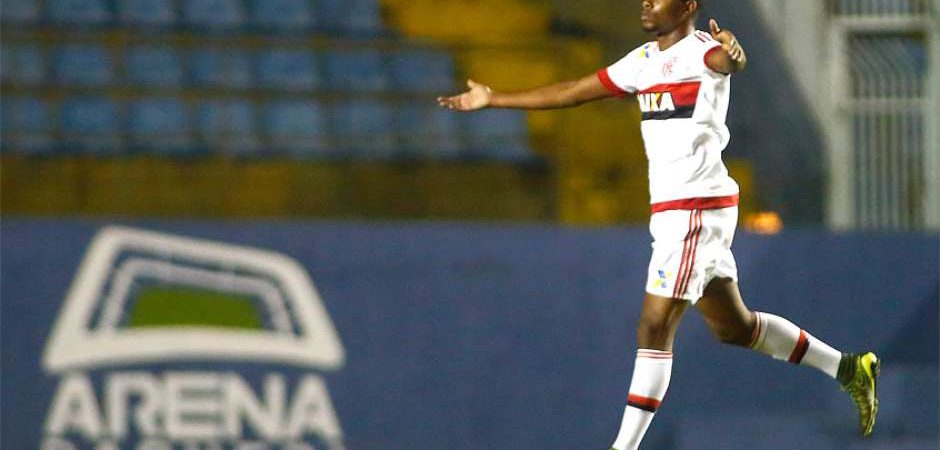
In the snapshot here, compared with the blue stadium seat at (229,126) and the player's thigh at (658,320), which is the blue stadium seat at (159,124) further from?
the player's thigh at (658,320)

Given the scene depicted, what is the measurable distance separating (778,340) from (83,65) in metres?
6.21

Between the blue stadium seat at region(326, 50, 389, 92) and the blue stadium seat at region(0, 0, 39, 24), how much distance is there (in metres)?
2.02

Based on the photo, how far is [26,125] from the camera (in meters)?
11.7

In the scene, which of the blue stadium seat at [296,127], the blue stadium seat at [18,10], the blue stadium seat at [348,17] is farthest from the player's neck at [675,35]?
the blue stadium seat at [18,10]

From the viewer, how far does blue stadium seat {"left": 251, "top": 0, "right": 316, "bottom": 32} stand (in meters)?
13.0

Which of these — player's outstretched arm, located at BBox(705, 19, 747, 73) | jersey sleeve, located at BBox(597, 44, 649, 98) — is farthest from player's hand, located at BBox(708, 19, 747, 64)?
jersey sleeve, located at BBox(597, 44, 649, 98)

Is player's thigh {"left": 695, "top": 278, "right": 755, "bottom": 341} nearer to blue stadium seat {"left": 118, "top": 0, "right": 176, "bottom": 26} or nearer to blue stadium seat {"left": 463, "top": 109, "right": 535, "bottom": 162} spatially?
blue stadium seat {"left": 463, "top": 109, "right": 535, "bottom": 162}

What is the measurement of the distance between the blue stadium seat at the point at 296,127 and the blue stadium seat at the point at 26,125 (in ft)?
4.67

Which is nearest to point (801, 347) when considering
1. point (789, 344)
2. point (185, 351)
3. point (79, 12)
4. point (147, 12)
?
point (789, 344)

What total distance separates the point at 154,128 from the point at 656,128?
5.64m

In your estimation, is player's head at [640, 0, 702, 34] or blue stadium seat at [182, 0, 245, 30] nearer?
player's head at [640, 0, 702, 34]

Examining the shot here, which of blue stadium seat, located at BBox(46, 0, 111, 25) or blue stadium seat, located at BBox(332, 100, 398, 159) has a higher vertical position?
blue stadium seat, located at BBox(46, 0, 111, 25)

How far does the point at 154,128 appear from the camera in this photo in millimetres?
11836

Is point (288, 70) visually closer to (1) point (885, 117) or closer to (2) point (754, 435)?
(1) point (885, 117)
